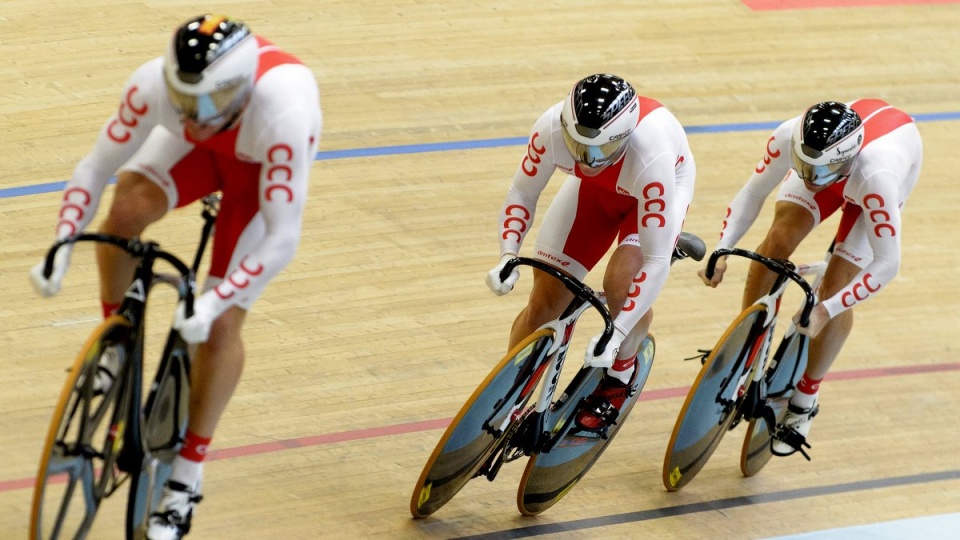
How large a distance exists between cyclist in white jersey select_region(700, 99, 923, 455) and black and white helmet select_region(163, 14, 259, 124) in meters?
1.77

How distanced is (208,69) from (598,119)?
42.7 inches

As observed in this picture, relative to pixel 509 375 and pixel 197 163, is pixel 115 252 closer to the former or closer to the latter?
pixel 197 163

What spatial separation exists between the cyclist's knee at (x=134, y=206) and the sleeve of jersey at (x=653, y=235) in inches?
49.8

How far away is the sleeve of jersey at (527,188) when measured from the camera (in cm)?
373

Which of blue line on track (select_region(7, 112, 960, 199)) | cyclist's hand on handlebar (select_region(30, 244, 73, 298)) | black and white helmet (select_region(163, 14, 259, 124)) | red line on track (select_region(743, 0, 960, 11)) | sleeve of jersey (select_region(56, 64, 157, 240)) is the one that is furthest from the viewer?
red line on track (select_region(743, 0, 960, 11))

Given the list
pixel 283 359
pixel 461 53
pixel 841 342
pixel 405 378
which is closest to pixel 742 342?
pixel 841 342

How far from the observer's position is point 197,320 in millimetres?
2859

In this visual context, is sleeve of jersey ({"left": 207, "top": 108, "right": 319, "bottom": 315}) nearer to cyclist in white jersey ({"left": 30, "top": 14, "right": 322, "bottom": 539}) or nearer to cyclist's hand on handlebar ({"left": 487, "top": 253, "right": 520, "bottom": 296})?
cyclist in white jersey ({"left": 30, "top": 14, "right": 322, "bottom": 539})

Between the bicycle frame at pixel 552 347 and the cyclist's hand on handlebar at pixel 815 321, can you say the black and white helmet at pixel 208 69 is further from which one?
the cyclist's hand on handlebar at pixel 815 321

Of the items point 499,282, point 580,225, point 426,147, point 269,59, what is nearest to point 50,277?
point 269,59

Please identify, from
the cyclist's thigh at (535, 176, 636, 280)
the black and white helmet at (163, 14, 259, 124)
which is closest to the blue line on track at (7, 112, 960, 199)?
the cyclist's thigh at (535, 176, 636, 280)

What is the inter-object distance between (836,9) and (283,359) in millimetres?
5142

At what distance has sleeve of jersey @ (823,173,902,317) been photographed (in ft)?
13.1

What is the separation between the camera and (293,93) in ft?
9.97
